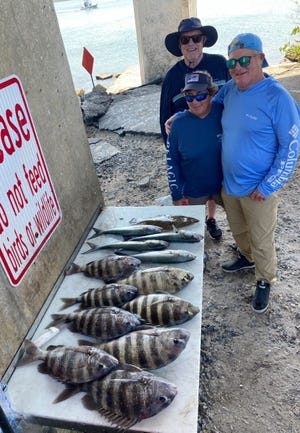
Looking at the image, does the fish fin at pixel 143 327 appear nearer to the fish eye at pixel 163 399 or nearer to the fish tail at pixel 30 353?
the fish eye at pixel 163 399

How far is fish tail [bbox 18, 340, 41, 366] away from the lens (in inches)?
85.7

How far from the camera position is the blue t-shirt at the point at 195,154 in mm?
3430

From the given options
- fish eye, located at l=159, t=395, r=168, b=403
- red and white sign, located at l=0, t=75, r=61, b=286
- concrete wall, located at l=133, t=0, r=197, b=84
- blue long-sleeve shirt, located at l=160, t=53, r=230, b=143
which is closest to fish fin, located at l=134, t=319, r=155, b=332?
fish eye, located at l=159, t=395, r=168, b=403

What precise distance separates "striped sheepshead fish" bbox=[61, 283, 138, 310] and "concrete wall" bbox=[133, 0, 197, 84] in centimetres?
937

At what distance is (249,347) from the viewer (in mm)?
3391

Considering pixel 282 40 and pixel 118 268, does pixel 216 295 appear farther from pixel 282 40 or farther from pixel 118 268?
pixel 282 40

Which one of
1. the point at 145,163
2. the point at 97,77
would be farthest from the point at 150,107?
the point at 97,77

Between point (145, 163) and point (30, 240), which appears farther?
point (145, 163)

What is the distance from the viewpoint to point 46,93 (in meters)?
2.81

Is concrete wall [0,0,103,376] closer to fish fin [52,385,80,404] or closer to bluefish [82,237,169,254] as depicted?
bluefish [82,237,169,254]

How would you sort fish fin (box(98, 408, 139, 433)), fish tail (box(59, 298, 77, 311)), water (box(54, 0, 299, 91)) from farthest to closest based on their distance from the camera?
water (box(54, 0, 299, 91))
fish tail (box(59, 298, 77, 311))
fish fin (box(98, 408, 139, 433))

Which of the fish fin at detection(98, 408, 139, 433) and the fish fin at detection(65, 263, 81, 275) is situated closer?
the fish fin at detection(98, 408, 139, 433)

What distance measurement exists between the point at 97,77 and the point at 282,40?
7.30m

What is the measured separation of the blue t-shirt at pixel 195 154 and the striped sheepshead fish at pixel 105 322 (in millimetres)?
1786
